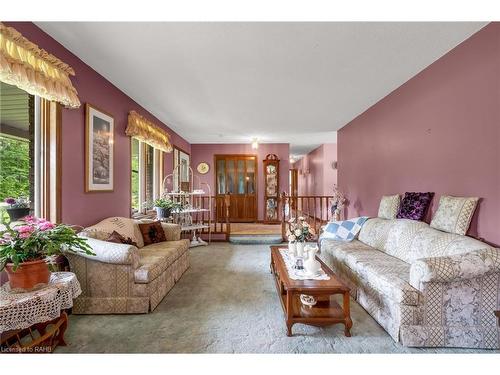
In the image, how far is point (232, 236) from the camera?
18.7ft

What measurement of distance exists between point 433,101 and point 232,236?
4.30 m

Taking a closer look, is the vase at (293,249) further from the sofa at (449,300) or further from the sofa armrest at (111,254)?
the sofa armrest at (111,254)

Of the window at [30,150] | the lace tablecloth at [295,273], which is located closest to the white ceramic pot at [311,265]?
the lace tablecloth at [295,273]

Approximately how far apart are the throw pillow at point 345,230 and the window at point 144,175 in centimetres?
324

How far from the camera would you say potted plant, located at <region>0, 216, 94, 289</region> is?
1703 mm

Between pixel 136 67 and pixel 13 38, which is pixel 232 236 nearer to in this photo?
pixel 136 67

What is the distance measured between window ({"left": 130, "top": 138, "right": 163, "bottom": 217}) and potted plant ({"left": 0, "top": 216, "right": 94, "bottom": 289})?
2352mm

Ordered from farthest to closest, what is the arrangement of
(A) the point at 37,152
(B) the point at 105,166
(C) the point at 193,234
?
(C) the point at 193,234 → (B) the point at 105,166 → (A) the point at 37,152

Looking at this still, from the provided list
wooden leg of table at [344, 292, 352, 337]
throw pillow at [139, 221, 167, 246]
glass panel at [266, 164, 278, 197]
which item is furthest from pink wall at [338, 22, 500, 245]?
glass panel at [266, 164, 278, 197]

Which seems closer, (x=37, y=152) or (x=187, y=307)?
(x=37, y=152)

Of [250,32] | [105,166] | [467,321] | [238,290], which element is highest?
[250,32]

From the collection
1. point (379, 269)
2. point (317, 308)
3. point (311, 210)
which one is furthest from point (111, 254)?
point (311, 210)
